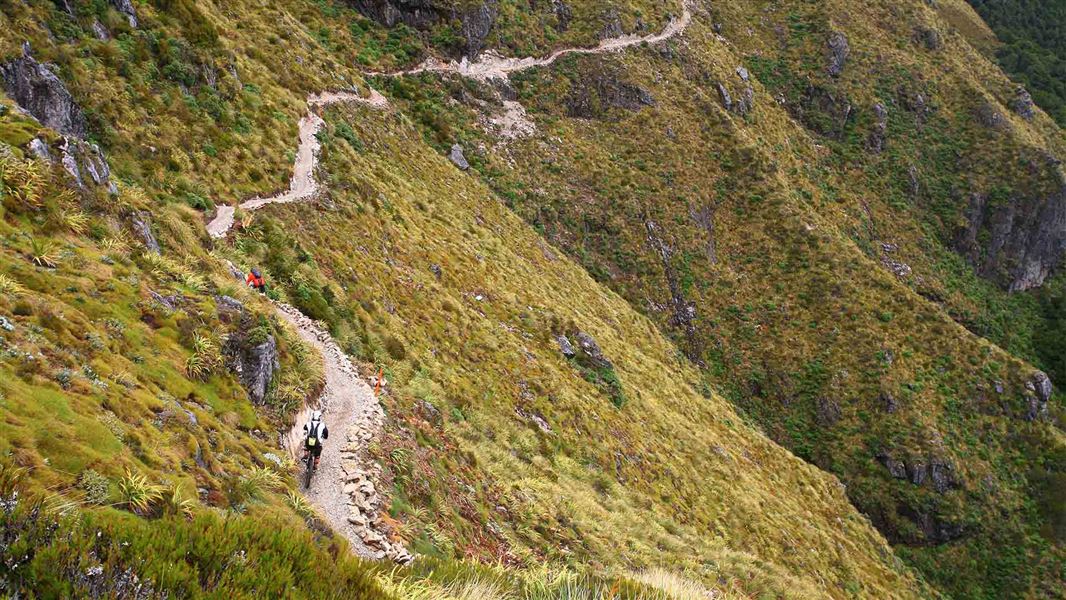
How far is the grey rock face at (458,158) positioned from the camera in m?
47.5

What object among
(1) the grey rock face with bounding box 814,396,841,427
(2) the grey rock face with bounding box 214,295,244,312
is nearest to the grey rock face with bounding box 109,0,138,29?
(2) the grey rock face with bounding box 214,295,244,312

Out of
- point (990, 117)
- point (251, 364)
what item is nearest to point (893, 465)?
point (251, 364)

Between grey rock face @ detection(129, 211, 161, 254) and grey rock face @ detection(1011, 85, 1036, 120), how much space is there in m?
122

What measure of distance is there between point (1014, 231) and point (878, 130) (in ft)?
79.0

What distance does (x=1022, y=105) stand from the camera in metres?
95.6

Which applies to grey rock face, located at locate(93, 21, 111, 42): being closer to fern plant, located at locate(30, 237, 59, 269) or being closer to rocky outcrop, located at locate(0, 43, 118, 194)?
rocky outcrop, located at locate(0, 43, 118, 194)

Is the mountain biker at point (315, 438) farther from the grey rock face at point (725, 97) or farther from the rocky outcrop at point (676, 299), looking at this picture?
the grey rock face at point (725, 97)

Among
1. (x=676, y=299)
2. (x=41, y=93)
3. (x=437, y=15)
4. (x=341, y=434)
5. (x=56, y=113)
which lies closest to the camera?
(x=341, y=434)

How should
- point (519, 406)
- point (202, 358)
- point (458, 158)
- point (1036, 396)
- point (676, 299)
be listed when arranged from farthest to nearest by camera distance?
point (1036, 396) → point (676, 299) → point (458, 158) → point (519, 406) → point (202, 358)

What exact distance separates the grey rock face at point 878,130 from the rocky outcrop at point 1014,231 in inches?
577

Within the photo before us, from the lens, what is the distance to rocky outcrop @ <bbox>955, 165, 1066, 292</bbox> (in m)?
83.0

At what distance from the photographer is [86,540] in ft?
14.6

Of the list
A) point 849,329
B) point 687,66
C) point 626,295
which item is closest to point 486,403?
point 626,295

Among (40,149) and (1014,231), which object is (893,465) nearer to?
(1014,231)
